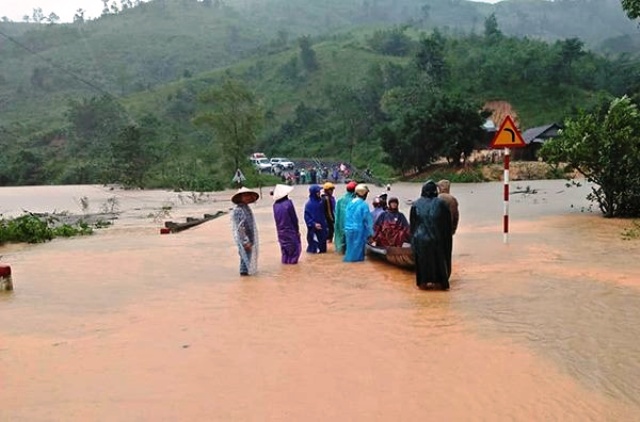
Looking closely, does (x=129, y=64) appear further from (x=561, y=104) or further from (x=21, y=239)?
(x=21, y=239)

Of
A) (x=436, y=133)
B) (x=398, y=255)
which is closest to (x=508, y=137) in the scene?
(x=398, y=255)

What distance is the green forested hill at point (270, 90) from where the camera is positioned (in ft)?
208

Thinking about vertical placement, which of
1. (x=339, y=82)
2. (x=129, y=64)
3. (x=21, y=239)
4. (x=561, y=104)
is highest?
(x=129, y=64)

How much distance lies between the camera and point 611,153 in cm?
1700

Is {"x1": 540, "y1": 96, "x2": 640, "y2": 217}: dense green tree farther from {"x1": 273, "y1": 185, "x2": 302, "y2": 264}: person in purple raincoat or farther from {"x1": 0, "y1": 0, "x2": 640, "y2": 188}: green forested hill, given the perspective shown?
{"x1": 0, "y1": 0, "x2": 640, "y2": 188}: green forested hill

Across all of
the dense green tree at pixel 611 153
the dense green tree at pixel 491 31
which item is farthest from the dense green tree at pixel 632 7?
the dense green tree at pixel 491 31

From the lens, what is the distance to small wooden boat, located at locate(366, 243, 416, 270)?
10404 millimetres

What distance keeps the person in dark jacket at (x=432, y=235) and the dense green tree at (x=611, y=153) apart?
9.86 m

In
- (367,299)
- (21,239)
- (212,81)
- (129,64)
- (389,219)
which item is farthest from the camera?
(129,64)

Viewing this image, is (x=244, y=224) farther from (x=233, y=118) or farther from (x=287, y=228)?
(x=233, y=118)

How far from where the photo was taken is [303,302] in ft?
29.4

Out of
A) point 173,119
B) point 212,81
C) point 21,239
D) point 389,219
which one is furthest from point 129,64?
point 389,219

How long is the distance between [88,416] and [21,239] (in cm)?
1422

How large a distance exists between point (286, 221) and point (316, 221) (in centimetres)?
148
